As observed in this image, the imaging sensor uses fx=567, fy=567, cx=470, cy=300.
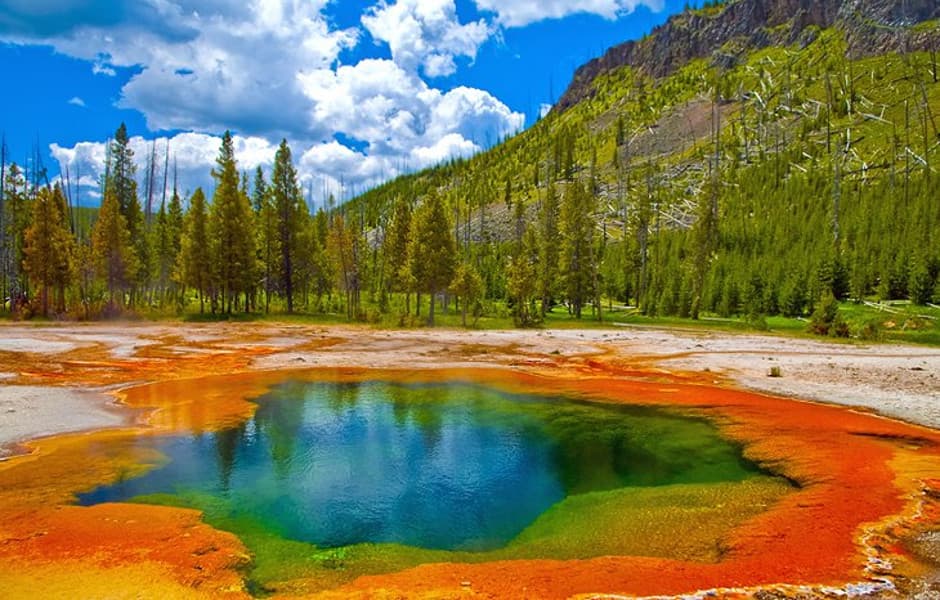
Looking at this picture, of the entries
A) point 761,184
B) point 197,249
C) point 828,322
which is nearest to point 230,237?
point 197,249

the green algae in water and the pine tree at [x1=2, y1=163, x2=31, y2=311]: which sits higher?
the pine tree at [x1=2, y1=163, x2=31, y2=311]

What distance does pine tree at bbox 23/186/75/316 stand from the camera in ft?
167

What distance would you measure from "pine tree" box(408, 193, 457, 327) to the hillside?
10.9 ft

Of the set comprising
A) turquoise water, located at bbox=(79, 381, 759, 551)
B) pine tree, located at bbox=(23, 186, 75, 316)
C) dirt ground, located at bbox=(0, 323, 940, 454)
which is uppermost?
pine tree, located at bbox=(23, 186, 75, 316)

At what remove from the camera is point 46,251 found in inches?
2019

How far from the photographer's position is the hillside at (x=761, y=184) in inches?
2709

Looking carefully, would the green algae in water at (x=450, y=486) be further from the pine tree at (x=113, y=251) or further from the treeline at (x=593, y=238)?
the pine tree at (x=113, y=251)

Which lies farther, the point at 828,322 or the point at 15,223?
the point at 15,223

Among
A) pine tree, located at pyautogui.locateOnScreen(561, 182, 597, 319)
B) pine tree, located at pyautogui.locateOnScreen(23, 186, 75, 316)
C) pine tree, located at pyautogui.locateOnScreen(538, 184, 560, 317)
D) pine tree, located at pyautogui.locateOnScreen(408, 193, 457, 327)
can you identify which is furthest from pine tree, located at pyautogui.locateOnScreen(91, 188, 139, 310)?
pine tree, located at pyautogui.locateOnScreen(561, 182, 597, 319)

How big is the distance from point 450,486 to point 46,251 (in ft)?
181

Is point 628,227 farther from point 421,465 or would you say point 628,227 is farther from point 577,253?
point 421,465

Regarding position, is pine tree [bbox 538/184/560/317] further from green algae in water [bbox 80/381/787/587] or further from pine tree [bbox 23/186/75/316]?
green algae in water [bbox 80/381/787/587]

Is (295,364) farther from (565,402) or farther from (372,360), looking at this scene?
(565,402)

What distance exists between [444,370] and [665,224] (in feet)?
339
